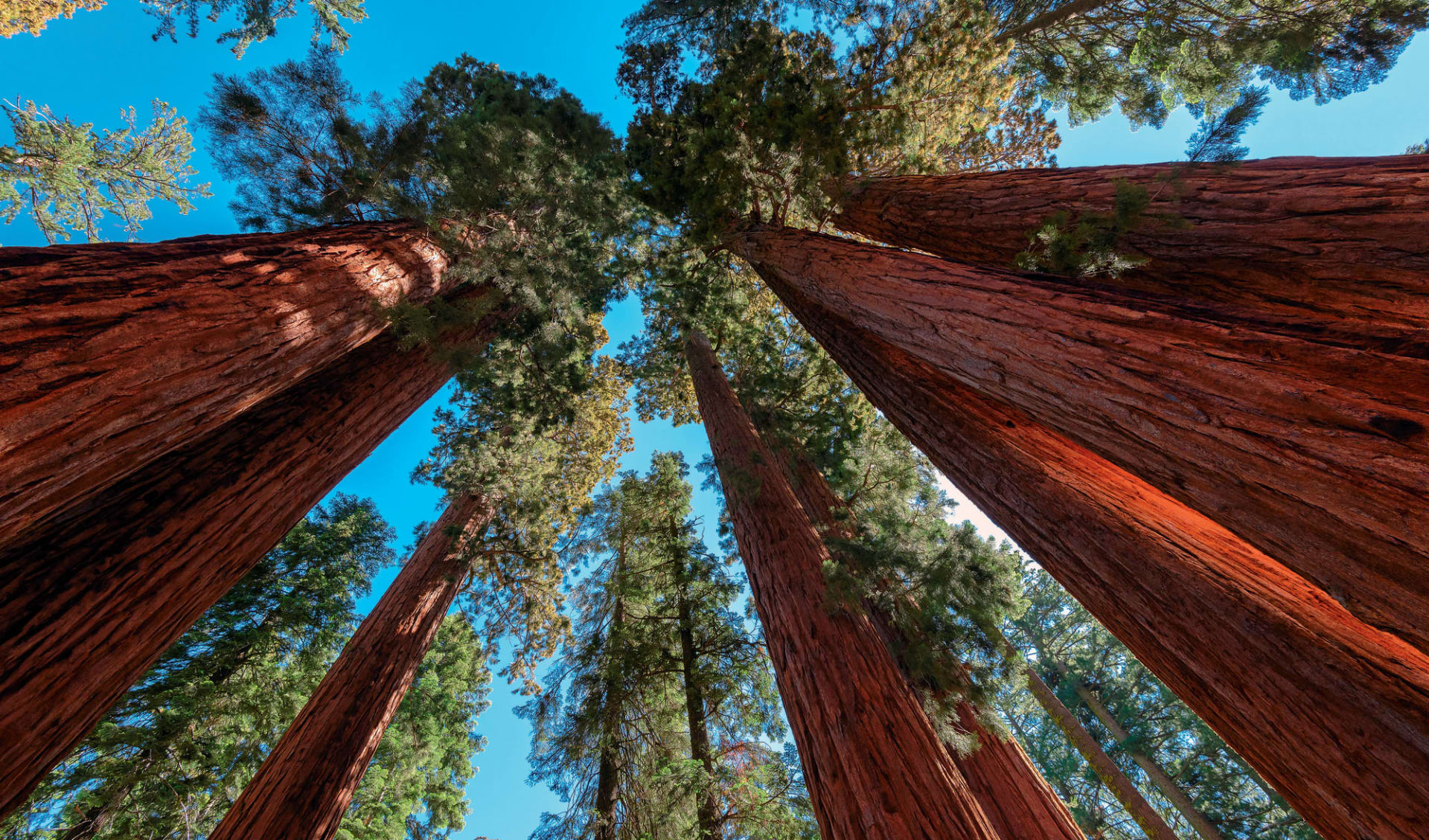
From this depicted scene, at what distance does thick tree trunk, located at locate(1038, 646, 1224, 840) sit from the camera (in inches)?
362

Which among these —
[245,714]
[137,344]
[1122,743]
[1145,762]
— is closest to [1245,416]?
[137,344]

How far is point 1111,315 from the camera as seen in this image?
1989 millimetres

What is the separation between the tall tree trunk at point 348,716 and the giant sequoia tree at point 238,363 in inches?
81.3

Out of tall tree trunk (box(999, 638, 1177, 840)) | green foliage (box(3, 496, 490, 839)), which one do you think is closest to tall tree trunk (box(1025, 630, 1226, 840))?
tall tree trunk (box(999, 638, 1177, 840))

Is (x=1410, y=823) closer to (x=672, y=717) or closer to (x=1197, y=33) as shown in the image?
(x=672, y=717)

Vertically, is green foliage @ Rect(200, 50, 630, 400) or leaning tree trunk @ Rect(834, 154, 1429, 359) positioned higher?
green foliage @ Rect(200, 50, 630, 400)

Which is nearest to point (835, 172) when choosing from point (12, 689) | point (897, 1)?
point (897, 1)

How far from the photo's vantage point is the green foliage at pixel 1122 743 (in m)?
10.4

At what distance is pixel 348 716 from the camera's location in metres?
4.35

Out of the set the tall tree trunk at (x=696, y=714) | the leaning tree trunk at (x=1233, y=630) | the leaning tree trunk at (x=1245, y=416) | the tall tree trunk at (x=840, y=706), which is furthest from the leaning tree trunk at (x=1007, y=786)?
the tall tree trunk at (x=696, y=714)

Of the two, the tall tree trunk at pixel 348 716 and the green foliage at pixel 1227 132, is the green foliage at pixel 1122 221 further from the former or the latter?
the tall tree trunk at pixel 348 716

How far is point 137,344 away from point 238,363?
1.21 feet

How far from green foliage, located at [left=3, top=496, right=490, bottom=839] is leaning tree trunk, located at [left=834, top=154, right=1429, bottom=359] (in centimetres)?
892

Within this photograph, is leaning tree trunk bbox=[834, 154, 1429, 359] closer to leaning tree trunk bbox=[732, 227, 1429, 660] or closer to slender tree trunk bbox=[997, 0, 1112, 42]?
leaning tree trunk bbox=[732, 227, 1429, 660]
